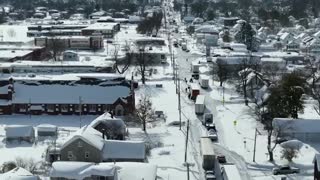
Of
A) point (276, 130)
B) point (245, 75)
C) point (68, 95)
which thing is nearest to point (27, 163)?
point (68, 95)

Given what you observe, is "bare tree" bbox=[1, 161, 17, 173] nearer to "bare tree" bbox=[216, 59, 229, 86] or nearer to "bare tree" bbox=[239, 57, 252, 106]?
"bare tree" bbox=[239, 57, 252, 106]

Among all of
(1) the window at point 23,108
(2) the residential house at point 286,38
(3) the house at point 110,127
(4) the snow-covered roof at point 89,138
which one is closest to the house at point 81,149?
(4) the snow-covered roof at point 89,138

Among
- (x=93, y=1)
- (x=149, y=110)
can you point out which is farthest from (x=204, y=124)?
(x=93, y=1)

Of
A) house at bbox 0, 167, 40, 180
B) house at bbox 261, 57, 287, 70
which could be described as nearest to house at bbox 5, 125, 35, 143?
house at bbox 0, 167, 40, 180

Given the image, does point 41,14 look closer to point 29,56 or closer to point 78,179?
point 29,56

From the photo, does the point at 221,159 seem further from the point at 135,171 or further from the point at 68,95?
the point at 68,95

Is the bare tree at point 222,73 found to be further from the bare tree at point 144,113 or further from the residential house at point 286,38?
the residential house at point 286,38

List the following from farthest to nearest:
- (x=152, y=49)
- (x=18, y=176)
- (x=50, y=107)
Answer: (x=152, y=49) → (x=50, y=107) → (x=18, y=176)
